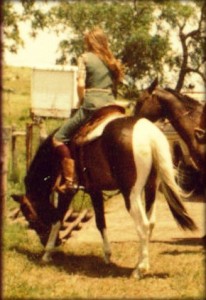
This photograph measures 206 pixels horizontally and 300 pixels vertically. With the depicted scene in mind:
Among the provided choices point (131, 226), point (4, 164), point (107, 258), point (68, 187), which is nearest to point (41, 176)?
point (68, 187)

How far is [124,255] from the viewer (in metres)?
8.09

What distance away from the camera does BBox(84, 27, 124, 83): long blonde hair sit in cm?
734

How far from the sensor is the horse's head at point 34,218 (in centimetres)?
829

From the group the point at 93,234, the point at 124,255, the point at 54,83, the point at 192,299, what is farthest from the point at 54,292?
the point at 54,83

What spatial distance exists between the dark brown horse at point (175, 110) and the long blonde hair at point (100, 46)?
1.18m

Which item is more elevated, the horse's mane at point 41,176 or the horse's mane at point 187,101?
the horse's mane at point 187,101

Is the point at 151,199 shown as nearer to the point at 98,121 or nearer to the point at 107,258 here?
the point at 107,258

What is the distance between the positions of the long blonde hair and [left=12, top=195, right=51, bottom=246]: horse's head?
7.05ft

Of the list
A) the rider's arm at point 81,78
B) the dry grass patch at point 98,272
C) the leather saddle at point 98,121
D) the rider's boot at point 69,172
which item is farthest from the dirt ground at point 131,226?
the rider's arm at point 81,78

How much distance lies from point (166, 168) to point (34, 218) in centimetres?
223

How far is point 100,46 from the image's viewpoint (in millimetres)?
7375

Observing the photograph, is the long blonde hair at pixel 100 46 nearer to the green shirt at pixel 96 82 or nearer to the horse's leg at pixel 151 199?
the green shirt at pixel 96 82

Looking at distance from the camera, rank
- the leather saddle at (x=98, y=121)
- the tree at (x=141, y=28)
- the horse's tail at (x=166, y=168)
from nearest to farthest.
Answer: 1. the horse's tail at (x=166, y=168)
2. the leather saddle at (x=98, y=121)
3. the tree at (x=141, y=28)

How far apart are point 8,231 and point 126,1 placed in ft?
94.8
